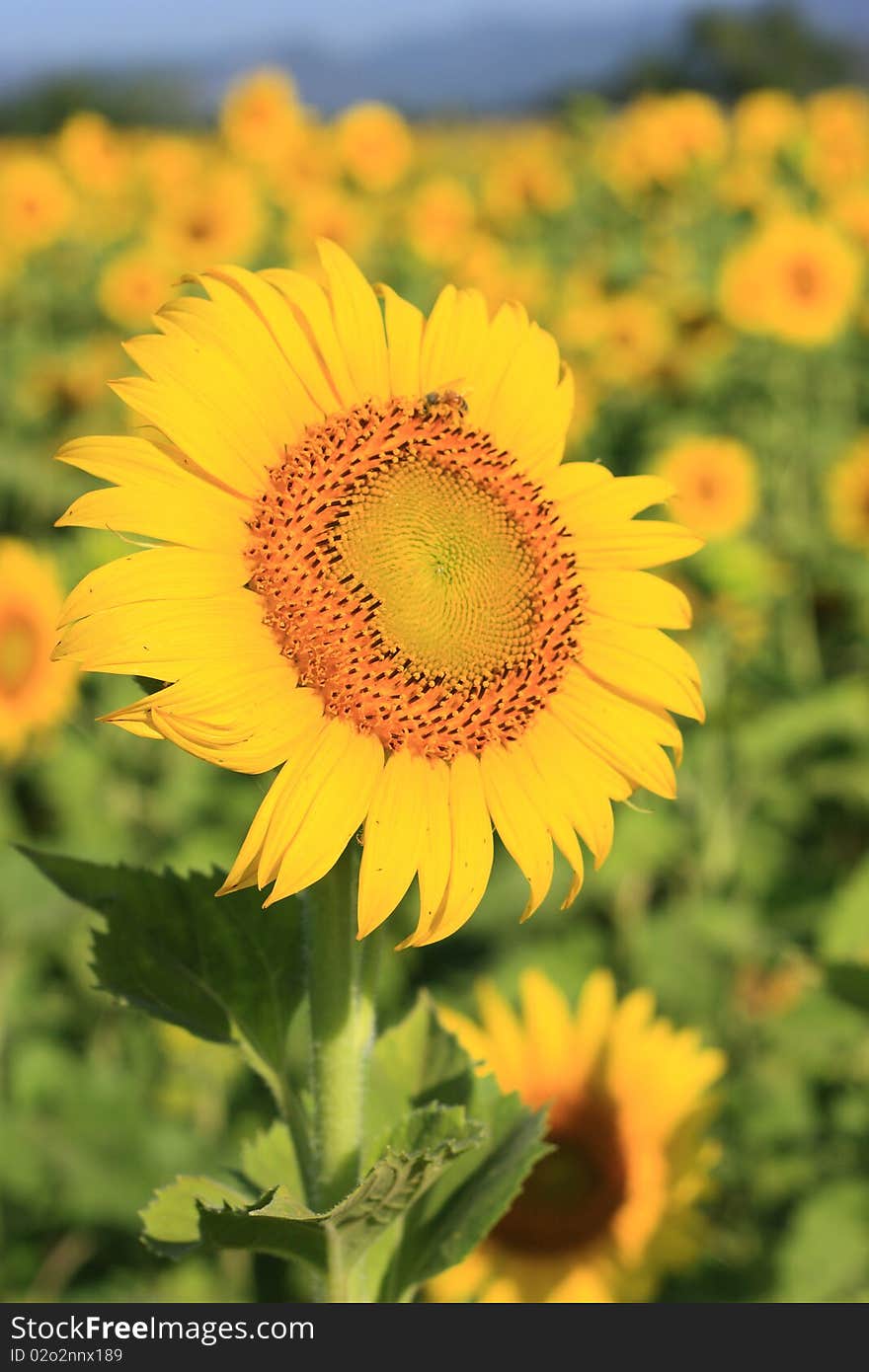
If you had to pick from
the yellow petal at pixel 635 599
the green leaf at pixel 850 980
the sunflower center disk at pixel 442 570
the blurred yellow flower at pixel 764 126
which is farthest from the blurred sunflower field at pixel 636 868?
the blurred yellow flower at pixel 764 126

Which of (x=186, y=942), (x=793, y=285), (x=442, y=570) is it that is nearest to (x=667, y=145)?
(x=793, y=285)

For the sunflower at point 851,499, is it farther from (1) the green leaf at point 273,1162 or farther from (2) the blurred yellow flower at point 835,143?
(1) the green leaf at point 273,1162

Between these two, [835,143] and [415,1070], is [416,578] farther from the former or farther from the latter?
[835,143]

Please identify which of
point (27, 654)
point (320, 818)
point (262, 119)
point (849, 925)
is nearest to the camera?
point (320, 818)

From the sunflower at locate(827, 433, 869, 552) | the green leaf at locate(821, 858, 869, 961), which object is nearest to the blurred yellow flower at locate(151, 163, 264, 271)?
the sunflower at locate(827, 433, 869, 552)

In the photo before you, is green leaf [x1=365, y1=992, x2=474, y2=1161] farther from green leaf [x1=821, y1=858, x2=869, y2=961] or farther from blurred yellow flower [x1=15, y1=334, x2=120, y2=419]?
blurred yellow flower [x1=15, y1=334, x2=120, y2=419]

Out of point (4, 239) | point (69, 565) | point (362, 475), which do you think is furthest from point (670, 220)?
point (362, 475)

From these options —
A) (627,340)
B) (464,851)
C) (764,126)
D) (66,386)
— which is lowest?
(66,386)

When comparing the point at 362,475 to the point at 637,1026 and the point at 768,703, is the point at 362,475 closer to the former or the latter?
the point at 637,1026
